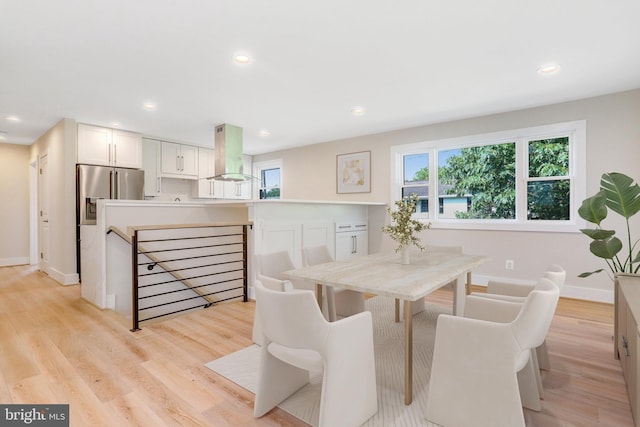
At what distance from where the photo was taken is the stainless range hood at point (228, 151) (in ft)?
16.3

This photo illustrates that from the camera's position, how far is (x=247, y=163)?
7.54 metres

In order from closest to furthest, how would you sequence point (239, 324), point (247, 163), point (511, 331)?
point (511, 331)
point (239, 324)
point (247, 163)

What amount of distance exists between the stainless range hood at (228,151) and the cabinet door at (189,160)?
1.39 metres

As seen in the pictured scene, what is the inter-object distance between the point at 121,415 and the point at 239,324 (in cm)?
138

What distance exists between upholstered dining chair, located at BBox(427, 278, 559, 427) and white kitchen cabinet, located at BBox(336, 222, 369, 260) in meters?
3.21

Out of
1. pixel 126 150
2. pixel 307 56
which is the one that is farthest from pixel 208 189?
pixel 307 56

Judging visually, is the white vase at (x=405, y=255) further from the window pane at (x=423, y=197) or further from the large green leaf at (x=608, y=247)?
the window pane at (x=423, y=197)

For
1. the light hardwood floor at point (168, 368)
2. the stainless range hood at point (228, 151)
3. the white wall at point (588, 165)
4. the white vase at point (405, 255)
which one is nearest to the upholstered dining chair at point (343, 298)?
the white vase at point (405, 255)

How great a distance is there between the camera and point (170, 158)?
6.00 metres

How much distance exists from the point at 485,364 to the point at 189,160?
6058 millimetres

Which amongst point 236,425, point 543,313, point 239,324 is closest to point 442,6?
point 543,313

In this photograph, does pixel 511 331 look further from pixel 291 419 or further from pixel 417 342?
pixel 417 342

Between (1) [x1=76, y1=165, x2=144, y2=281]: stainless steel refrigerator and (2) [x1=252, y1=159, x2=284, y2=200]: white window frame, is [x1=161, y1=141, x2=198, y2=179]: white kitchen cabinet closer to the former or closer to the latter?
(1) [x1=76, y1=165, x2=144, y2=281]: stainless steel refrigerator

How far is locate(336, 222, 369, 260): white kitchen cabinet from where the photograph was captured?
4.85 m
